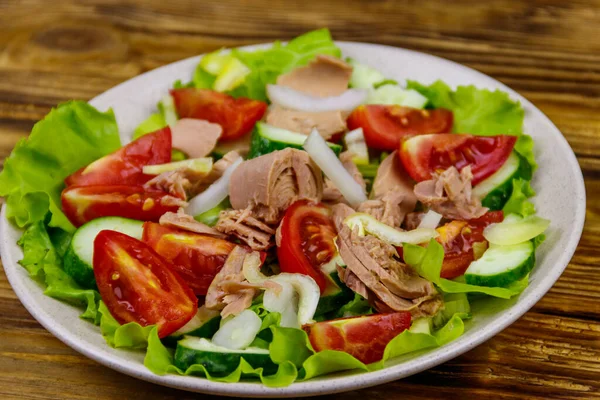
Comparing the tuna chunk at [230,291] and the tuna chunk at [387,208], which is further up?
the tuna chunk at [387,208]

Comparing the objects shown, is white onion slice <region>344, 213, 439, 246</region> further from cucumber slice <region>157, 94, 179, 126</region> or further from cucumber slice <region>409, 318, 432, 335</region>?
cucumber slice <region>157, 94, 179, 126</region>

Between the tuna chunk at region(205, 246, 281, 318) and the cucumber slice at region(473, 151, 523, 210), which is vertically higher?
the cucumber slice at region(473, 151, 523, 210)

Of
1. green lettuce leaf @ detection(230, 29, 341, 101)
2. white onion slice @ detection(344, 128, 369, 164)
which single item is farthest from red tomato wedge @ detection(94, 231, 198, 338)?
green lettuce leaf @ detection(230, 29, 341, 101)

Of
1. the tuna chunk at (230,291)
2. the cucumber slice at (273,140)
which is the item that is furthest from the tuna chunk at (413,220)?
the tuna chunk at (230,291)

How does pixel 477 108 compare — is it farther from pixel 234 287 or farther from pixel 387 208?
pixel 234 287

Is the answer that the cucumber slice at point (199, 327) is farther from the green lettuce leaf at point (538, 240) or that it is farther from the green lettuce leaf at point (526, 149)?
the green lettuce leaf at point (526, 149)

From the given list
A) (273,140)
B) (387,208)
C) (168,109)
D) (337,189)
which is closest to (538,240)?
(387,208)
